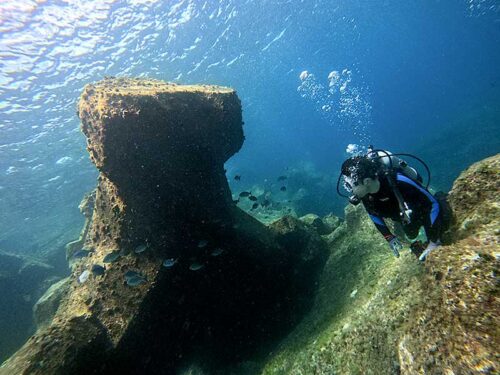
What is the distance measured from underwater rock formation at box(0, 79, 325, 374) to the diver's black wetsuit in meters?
3.29

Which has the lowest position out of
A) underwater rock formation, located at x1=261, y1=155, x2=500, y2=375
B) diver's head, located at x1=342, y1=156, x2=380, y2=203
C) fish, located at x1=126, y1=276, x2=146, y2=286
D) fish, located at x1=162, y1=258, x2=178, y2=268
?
underwater rock formation, located at x1=261, y1=155, x2=500, y2=375

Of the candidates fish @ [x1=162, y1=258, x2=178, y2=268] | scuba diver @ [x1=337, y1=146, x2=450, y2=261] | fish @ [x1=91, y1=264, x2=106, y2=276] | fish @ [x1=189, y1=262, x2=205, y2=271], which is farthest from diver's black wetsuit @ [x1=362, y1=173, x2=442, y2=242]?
Result: fish @ [x1=91, y1=264, x2=106, y2=276]

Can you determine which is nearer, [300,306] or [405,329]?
[405,329]

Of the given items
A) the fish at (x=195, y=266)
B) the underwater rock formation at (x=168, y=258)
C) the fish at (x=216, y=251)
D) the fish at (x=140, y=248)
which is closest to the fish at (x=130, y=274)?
the underwater rock formation at (x=168, y=258)

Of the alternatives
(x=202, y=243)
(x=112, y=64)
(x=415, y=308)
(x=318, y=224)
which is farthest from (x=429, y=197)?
(x=112, y=64)

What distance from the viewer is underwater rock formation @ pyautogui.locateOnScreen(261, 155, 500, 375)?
2590 millimetres

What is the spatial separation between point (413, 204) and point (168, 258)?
4937mm

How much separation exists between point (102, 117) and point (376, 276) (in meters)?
6.09

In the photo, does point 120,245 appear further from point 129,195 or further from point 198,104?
point 198,104

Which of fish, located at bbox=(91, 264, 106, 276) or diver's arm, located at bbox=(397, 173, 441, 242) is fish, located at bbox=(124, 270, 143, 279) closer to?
fish, located at bbox=(91, 264, 106, 276)

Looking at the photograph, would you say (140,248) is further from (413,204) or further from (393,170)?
(413,204)

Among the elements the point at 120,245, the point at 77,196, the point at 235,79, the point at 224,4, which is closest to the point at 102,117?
the point at 120,245

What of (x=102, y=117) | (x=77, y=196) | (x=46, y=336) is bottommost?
(x=46, y=336)

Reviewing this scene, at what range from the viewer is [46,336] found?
507cm
